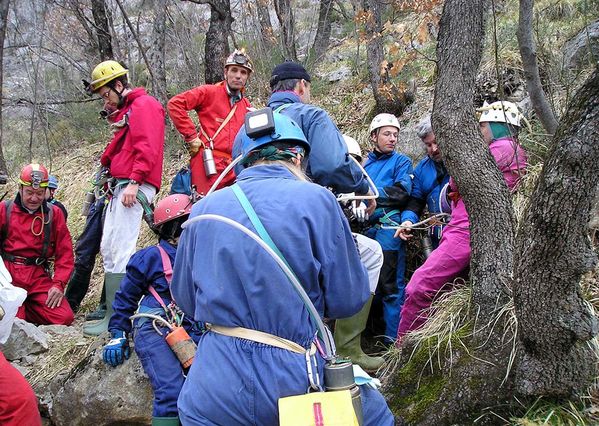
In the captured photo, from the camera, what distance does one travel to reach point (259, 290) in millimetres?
2209

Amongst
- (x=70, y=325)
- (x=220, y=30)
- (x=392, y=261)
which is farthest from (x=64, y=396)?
(x=220, y=30)

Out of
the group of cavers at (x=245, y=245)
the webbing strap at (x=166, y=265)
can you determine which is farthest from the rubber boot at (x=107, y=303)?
the webbing strap at (x=166, y=265)

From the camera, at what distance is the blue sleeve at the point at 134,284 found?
4.08m

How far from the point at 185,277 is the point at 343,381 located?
0.78 meters

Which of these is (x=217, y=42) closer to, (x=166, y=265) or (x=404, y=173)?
(x=404, y=173)

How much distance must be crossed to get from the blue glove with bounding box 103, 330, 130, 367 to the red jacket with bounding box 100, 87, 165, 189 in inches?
60.6

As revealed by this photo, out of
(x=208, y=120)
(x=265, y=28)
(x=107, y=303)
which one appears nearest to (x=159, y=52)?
(x=265, y=28)

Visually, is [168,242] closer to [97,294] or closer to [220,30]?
[97,294]

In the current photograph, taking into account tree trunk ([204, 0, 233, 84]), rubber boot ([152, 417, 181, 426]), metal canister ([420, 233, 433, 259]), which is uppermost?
tree trunk ([204, 0, 233, 84])

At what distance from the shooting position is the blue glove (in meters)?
4.29

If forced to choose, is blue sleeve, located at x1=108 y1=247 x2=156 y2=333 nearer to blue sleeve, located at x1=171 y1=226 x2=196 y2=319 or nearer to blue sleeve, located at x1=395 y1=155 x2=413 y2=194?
blue sleeve, located at x1=171 y1=226 x2=196 y2=319

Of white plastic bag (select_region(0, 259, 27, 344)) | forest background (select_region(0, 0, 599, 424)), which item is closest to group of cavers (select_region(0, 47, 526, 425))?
forest background (select_region(0, 0, 599, 424))

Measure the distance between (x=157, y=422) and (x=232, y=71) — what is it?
344cm

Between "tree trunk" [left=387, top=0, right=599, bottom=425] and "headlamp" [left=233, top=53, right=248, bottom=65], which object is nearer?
"tree trunk" [left=387, top=0, right=599, bottom=425]
